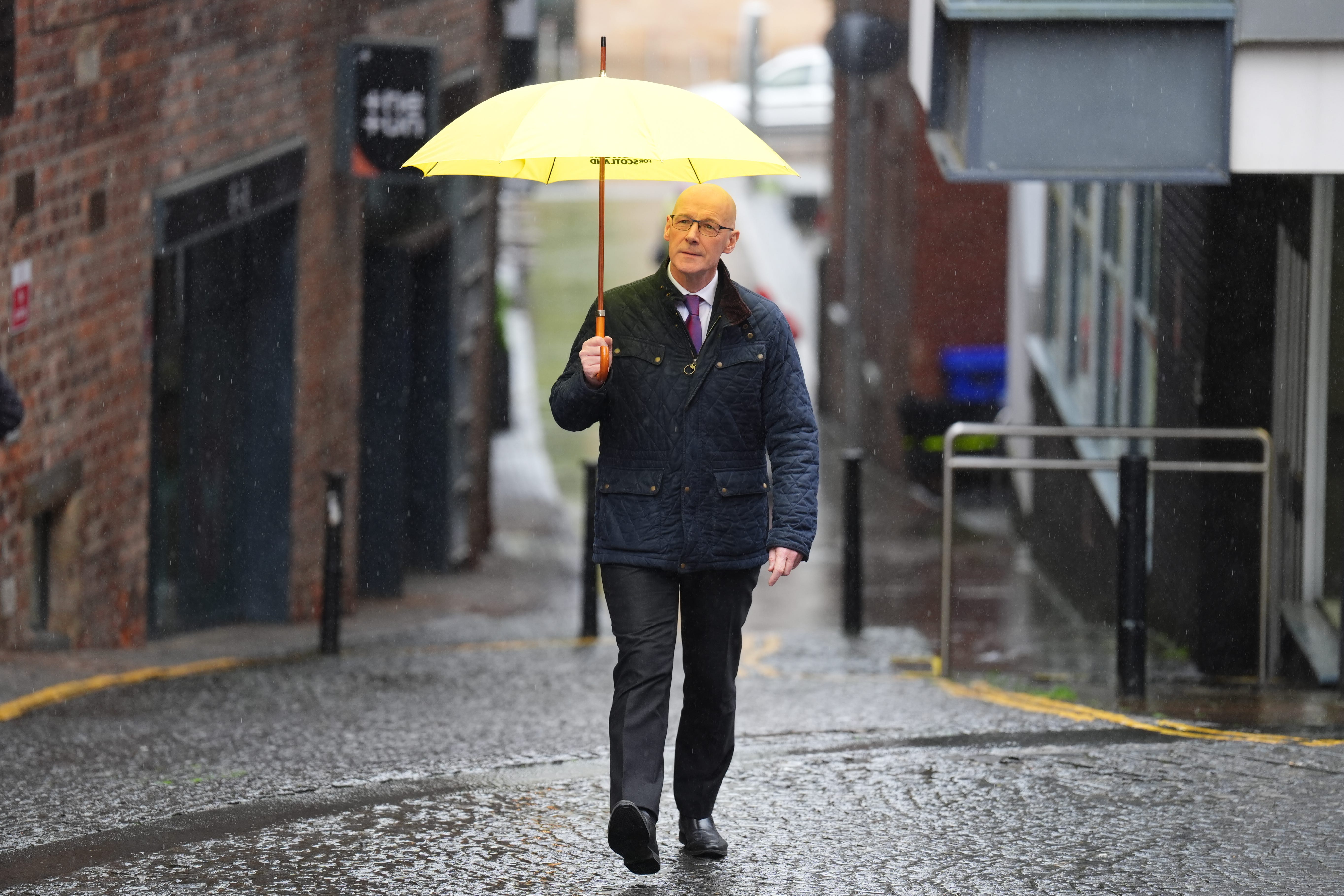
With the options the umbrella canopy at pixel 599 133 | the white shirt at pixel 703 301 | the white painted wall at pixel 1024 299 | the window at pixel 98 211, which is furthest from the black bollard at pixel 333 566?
the white painted wall at pixel 1024 299

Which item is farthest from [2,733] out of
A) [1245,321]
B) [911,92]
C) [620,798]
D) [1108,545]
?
[911,92]

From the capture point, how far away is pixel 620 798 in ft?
16.0

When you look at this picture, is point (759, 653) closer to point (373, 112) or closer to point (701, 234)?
point (373, 112)

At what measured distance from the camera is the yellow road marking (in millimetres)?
8508

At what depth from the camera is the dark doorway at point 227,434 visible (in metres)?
10.2

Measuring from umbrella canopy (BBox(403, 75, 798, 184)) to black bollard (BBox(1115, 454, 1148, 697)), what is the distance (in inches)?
113

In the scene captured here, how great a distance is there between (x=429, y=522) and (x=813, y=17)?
33603mm

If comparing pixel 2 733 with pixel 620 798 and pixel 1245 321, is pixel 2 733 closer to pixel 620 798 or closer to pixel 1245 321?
pixel 620 798

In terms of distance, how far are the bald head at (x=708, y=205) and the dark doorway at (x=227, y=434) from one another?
5.47 meters

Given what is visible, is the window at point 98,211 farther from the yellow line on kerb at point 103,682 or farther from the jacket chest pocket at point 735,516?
the jacket chest pocket at point 735,516

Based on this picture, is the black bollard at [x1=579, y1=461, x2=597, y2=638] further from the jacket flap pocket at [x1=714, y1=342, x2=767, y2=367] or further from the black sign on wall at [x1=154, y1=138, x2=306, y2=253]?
the jacket flap pocket at [x1=714, y1=342, x2=767, y2=367]

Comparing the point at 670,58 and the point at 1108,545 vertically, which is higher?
the point at 670,58

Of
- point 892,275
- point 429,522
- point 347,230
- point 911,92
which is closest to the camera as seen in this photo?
point 347,230

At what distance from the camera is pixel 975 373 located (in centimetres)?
1986
